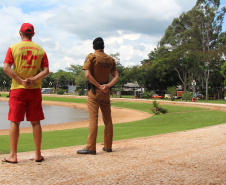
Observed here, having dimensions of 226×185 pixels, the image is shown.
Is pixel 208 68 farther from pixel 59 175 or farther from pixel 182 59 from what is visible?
pixel 59 175

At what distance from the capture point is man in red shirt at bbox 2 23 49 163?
403cm

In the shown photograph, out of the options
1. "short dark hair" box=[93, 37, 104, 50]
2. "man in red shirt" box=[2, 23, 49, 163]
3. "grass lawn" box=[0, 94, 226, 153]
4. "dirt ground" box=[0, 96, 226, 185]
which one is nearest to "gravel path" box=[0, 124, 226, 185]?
"dirt ground" box=[0, 96, 226, 185]

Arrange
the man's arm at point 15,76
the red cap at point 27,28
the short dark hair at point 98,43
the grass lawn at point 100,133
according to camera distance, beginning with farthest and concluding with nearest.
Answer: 1. the grass lawn at point 100,133
2. the short dark hair at point 98,43
3. the red cap at point 27,28
4. the man's arm at point 15,76

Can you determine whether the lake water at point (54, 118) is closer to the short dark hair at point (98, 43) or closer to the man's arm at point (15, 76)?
the short dark hair at point (98, 43)

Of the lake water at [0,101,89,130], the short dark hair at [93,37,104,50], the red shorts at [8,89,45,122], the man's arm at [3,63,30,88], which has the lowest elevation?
the lake water at [0,101,89,130]

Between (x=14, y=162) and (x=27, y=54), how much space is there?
1.60 meters

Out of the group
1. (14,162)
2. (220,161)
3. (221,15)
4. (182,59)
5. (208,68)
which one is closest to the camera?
(14,162)

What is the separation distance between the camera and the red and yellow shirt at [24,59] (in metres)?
4.05

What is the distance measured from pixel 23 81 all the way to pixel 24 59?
0.35 metres

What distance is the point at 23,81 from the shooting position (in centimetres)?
400

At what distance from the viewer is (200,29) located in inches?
2088

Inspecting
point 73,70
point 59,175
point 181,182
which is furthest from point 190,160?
point 73,70

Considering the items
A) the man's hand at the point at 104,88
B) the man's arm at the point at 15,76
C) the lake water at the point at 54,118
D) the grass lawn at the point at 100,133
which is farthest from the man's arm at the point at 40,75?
the lake water at the point at 54,118

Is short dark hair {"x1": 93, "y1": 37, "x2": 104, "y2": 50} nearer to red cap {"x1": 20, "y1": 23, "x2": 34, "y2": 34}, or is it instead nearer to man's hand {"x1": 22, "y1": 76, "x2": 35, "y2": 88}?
red cap {"x1": 20, "y1": 23, "x2": 34, "y2": 34}
